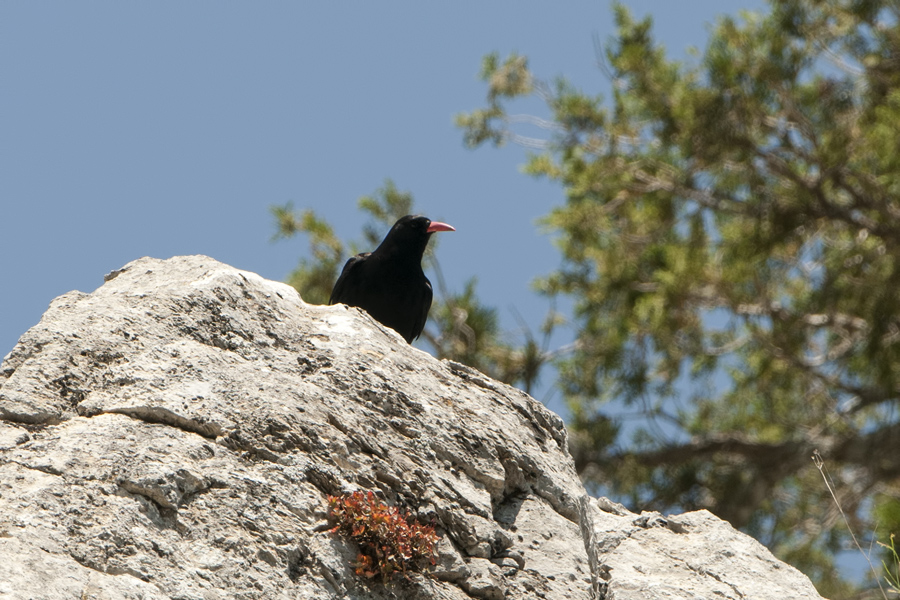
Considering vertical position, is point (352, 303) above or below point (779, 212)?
below

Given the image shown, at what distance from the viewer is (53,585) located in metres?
2.89

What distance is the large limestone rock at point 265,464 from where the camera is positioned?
3.20 m

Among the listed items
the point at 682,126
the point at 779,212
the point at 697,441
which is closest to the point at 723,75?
the point at 682,126

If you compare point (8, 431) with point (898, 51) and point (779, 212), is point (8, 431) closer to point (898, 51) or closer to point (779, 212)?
point (779, 212)

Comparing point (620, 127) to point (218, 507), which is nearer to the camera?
point (218, 507)

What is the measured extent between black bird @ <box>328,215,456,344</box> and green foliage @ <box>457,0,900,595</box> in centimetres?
439

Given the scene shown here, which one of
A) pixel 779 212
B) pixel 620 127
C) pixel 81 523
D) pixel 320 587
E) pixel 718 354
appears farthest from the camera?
pixel 620 127

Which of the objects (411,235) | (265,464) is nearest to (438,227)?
(411,235)

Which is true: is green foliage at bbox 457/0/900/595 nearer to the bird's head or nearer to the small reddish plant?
the bird's head

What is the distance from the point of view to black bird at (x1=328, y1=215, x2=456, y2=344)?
7430mm

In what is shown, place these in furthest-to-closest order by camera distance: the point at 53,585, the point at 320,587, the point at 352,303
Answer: the point at 352,303
the point at 320,587
the point at 53,585

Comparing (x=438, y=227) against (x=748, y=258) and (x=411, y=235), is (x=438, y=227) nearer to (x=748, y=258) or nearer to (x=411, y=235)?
(x=411, y=235)

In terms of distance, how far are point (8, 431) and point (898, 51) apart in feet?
34.9

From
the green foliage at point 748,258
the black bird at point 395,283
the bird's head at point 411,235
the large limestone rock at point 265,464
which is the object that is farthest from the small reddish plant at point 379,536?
the green foliage at point 748,258
